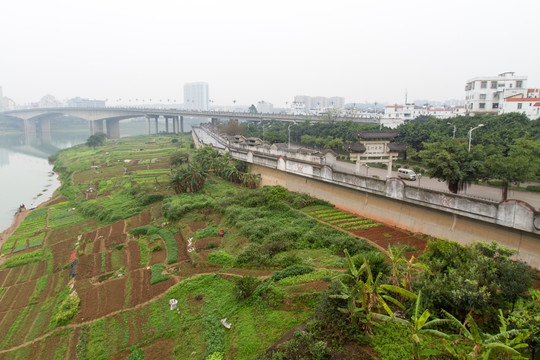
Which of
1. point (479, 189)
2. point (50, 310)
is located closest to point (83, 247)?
point (50, 310)

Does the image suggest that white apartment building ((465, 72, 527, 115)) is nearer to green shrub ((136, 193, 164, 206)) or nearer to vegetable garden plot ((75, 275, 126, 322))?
green shrub ((136, 193, 164, 206))

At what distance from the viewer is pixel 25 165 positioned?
2867 inches

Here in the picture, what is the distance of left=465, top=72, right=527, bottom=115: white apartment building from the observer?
6488cm

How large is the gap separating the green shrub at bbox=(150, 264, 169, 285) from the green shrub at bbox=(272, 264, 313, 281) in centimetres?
671

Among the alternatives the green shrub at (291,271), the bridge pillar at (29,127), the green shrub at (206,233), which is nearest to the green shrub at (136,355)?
the green shrub at (291,271)

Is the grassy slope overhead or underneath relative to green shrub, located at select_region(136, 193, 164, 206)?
underneath

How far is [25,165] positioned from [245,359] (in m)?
79.2

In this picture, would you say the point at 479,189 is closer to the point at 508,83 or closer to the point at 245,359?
the point at 245,359

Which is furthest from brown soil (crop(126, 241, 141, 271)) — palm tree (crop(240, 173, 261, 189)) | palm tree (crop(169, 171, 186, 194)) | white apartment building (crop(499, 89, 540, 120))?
white apartment building (crop(499, 89, 540, 120))

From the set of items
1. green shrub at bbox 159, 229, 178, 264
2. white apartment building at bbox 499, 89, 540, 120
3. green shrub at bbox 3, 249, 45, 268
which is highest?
white apartment building at bbox 499, 89, 540, 120

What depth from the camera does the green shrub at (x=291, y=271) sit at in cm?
1658

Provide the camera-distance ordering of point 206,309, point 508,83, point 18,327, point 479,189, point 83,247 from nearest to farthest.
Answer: point 206,309 → point 18,327 → point 83,247 → point 479,189 → point 508,83

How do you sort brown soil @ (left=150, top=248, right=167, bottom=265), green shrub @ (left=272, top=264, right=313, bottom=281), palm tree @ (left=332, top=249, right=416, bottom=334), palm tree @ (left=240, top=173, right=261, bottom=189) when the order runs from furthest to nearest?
palm tree @ (left=240, top=173, right=261, bottom=189)
brown soil @ (left=150, top=248, right=167, bottom=265)
green shrub @ (left=272, top=264, right=313, bottom=281)
palm tree @ (left=332, top=249, right=416, bottom=334)

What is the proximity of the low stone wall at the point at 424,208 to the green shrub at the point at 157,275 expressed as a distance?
47.9 feet
